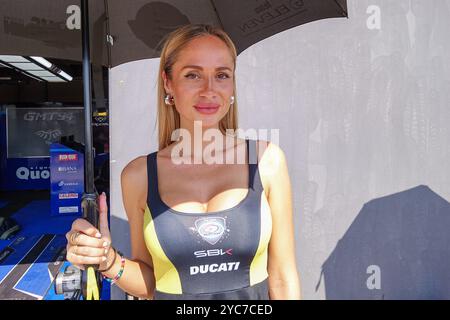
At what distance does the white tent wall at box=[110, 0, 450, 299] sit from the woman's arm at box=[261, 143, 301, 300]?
0.91m

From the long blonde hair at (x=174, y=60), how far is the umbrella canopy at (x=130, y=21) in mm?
114

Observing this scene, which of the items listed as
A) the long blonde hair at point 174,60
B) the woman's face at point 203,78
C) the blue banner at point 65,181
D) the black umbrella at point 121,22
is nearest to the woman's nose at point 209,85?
the woman's face at point 203,78

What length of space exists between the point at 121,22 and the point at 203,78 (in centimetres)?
53

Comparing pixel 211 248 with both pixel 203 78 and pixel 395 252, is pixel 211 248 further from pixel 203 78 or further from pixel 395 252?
pixel 395 252

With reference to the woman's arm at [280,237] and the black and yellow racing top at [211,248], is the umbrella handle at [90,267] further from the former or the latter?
the woman's arm at [280,237]

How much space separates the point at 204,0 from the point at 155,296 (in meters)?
1.33

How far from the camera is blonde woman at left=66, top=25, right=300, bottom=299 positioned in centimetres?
132

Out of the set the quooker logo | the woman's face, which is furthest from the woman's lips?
the quooker logo

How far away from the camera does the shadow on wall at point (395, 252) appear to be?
246 cm

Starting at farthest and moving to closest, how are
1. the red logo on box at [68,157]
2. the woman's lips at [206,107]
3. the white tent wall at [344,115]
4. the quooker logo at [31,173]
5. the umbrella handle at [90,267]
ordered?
the quooker logo at [31,173] < the red logo on box at [68,157] < the white tent wall at [344,115] < the woman's lips at [206,107] < the umbrella handle at [90,267]

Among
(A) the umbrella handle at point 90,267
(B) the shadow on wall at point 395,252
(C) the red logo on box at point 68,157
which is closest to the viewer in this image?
(A) the umbrella handle at point 90,267

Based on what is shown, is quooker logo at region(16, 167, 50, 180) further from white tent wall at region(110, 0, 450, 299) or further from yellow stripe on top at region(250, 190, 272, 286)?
yellow stripe on top at region(250, 190, 272, 286)
